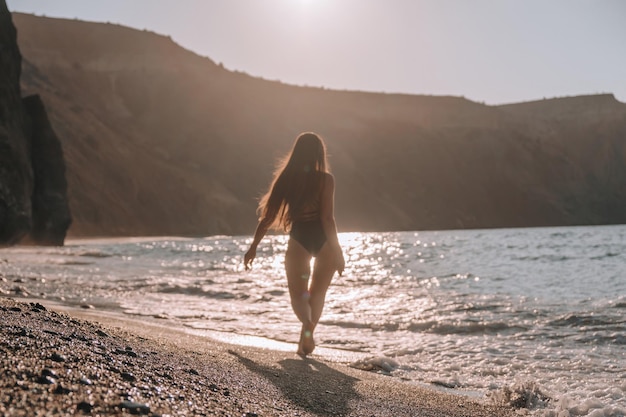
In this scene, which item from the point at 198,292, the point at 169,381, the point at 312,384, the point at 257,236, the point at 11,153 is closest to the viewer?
the point at 169,381

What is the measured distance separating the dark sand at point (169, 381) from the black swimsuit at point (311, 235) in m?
0.95

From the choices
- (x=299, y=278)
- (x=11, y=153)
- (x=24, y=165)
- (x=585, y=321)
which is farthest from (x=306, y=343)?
(x=24, y=165)

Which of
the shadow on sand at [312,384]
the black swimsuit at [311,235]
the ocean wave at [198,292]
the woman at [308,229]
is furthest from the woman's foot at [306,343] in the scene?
the ocean wave at [198,292]

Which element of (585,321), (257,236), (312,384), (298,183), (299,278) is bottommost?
(312,384)

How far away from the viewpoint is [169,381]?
3.04m

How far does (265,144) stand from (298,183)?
228 ft

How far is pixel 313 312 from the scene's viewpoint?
5668mm

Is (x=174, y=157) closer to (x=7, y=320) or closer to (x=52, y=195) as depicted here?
(x=52, y=195)

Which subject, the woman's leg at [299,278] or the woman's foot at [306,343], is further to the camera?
the woman's leg at [299,278]

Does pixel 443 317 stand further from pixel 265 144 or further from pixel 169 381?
pixel 265 144

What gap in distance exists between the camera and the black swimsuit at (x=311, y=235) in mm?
5637

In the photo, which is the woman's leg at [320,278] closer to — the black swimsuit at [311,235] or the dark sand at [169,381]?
the black swimsuit at [311,235]

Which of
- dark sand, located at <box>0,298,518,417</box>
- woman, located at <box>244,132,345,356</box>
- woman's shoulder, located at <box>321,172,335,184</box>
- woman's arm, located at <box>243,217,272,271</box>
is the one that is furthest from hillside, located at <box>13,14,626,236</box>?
dark sand, located at <box>0,298,518,417</box>

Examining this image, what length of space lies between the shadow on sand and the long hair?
1.34 metres
